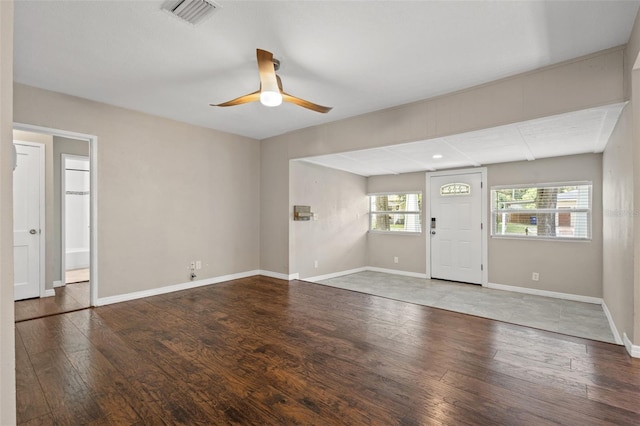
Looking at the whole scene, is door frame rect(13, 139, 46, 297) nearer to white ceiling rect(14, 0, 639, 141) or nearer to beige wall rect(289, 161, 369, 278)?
white ceiling rect(14, 0, 639, 141)

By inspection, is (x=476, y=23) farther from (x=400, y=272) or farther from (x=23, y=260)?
(x=23, y=260)

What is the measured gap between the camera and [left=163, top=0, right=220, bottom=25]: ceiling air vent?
2141mm

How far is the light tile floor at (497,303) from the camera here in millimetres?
3713

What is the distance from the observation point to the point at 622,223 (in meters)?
2.85

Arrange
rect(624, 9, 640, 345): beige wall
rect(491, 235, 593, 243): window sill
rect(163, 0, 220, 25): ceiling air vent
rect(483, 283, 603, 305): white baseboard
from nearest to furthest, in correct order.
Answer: rect(163, 0, 220, 25): ceiling air vent, rect(624, 9, 640, 345): beige wall, rect(483, 283, 603, 305): white baseboard, rect(491, 235, 593, 243): window sill

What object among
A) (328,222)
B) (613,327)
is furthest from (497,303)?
(328,222)

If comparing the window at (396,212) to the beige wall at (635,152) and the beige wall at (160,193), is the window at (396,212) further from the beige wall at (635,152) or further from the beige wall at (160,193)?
the beige wall at (635,152)

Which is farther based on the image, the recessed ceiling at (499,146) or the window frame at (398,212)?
the window frame at (398,212)

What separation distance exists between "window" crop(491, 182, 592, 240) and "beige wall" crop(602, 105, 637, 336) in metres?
1.33

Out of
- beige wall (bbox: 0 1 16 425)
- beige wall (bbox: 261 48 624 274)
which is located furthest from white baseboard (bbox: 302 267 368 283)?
beige wall (bbox: 0 1 16 425)

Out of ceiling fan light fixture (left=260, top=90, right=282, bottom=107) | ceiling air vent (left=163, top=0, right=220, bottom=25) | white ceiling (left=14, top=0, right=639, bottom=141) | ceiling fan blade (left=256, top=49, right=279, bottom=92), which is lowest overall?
ceiling fan light fixture (left=260, top=90, right=282, bottom=107)

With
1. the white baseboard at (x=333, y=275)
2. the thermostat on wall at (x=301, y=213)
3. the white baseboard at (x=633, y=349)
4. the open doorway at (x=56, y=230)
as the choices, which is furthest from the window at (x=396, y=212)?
the open doorway at (x=56, y=230)

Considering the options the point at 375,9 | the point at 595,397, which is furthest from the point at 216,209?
the point at 595,397

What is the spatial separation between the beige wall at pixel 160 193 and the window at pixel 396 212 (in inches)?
116
